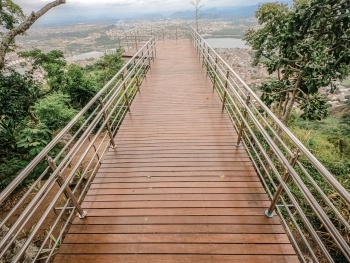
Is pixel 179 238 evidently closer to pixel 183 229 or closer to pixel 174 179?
pixel 183 229

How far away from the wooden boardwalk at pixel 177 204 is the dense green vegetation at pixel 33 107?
172 cm

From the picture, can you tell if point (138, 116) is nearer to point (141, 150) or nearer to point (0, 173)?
point (141, 150)

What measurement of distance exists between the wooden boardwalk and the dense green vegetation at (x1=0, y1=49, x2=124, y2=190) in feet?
5.65

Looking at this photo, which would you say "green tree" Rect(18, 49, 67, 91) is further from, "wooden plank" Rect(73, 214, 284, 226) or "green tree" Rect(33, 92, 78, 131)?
"wooden plank" Rect(73, 214, 284, 226)

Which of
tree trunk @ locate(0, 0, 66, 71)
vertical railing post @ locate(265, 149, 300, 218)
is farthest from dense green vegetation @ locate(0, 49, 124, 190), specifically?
vertical railing post @ locate(265, 149, 300, 218)

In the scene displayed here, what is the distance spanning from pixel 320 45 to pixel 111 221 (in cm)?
537

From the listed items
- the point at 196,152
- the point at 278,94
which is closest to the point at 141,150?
the point at 196,152

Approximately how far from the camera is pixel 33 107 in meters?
6.62

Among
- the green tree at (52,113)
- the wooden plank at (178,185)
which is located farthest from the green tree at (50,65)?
the wooden plank at (178,185)

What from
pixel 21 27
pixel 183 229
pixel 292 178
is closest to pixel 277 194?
pixel 292 178

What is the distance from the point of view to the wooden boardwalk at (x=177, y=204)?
7.26 ft

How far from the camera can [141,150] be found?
393 cm

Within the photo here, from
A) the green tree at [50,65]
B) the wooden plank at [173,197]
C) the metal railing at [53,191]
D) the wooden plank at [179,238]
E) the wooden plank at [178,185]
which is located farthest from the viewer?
the green tree at [50,65]

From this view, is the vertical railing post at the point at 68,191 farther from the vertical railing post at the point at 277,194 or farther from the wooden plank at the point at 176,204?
the vertical railing post at the point at 277,194
